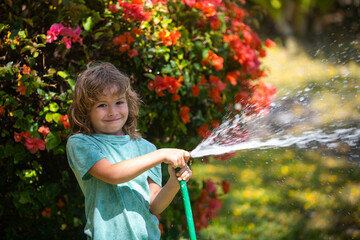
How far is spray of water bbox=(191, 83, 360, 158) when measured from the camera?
5.98 ft

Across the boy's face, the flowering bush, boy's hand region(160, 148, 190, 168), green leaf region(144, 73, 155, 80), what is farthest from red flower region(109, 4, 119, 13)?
boy's hand region(160, 148, 190, 168)

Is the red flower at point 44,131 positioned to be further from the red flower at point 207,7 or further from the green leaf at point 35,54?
the red flower at point 207,7

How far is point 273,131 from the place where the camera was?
239 centimetres

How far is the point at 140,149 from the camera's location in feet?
5.73

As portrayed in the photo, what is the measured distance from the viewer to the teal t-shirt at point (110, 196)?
1.57 metres

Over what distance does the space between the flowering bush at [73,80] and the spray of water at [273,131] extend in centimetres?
24

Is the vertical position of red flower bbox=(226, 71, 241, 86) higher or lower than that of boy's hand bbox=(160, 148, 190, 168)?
lower

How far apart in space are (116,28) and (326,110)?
1970 mm

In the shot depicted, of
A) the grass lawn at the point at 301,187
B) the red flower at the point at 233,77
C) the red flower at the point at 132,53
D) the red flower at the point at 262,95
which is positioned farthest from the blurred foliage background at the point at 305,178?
the red flower at the point at 132,53

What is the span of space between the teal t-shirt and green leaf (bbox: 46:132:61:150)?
67 centimetres

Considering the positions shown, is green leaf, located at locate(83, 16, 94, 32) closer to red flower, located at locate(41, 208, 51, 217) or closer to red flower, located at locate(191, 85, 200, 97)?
red flower, located at locate(191, 85, 200, 97)

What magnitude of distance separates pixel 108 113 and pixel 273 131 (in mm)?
1031

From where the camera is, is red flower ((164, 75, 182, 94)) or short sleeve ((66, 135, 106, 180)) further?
red flower ((164, 75, 182, 94))

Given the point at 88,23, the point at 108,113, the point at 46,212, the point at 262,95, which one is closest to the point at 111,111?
the point at 108,113
